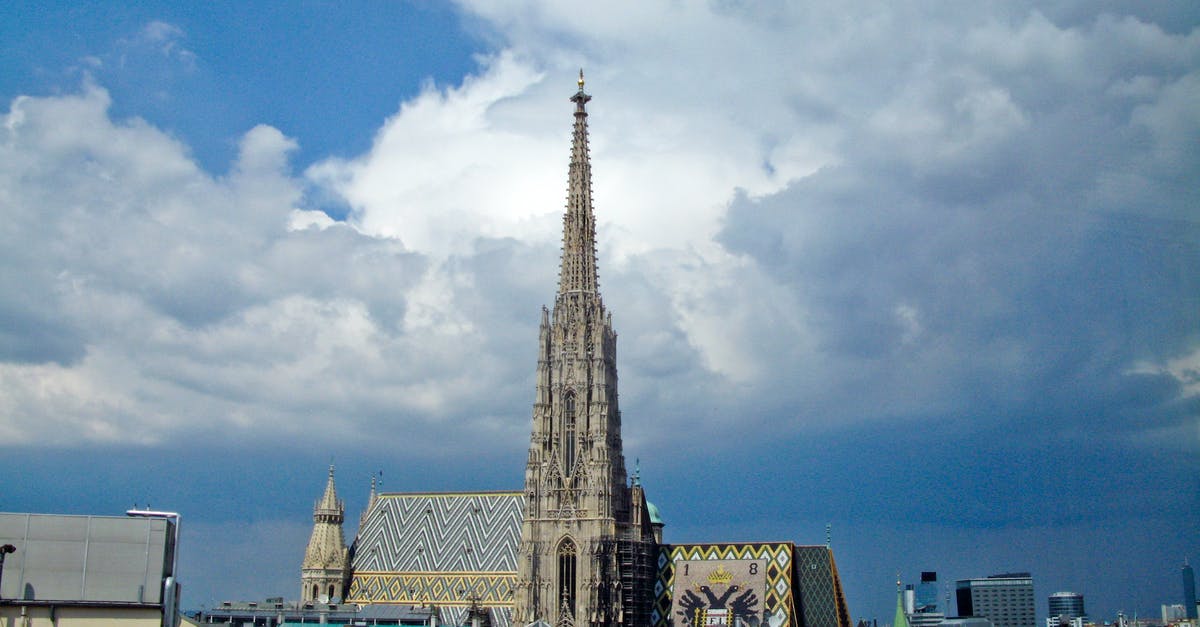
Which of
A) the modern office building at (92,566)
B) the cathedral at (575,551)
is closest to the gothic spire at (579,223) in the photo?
the cathedral at (575,551)

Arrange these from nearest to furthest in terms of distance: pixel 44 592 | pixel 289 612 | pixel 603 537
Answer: pixel 44 592, pixel 603 537, pixel 289 612

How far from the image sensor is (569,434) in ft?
358

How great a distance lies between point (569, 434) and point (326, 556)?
28612 millimetres

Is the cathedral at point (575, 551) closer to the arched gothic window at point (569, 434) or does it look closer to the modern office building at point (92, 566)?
the arched gothic window at point (569, 434)

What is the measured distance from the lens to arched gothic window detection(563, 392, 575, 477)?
10856cm

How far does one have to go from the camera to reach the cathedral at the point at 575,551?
10625cm

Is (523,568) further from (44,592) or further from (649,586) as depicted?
(44,592)

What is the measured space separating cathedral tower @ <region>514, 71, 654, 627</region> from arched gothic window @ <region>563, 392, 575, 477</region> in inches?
3.4

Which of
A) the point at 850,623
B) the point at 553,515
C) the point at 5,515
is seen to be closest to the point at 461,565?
the point at 553,515

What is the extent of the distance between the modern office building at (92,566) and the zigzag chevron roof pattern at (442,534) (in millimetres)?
75443

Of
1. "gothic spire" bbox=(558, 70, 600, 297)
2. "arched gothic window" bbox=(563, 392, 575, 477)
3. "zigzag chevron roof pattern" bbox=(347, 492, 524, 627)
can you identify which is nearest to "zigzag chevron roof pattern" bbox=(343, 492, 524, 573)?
"zigzag chevron roof pattern" bbox=(347, 492, 524, 627)

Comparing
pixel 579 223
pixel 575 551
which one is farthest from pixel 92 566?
pixel 579 223

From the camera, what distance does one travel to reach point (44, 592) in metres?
40.4

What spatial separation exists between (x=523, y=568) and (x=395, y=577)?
1814cm
